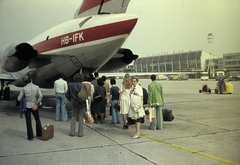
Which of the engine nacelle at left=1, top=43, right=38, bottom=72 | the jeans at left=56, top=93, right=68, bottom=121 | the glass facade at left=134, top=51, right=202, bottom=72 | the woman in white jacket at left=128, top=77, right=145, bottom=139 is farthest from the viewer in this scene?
the glass facade at left=134, top=51, right=202, bottom=72

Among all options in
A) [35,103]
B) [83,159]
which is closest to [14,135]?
[35,103]

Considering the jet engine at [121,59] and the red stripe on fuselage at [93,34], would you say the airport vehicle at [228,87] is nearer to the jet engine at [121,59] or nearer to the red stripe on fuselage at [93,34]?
the jet engine at [121,59]

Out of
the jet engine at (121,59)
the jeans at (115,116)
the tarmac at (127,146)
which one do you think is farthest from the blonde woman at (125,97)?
the jet engine at (121,59)

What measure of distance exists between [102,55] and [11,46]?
365 cm

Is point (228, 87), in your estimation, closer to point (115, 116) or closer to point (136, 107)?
point (115, 116)

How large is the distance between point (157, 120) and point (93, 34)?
4.11 meters

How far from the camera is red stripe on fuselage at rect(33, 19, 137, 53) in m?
8.77

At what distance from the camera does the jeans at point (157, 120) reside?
740 cm

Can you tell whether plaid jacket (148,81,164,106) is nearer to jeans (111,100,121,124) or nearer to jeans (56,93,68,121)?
jeans (111,100,121,124)

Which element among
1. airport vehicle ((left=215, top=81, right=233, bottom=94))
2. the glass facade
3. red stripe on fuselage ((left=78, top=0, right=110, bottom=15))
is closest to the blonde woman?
red stripe on fuselage ((left=78, top=0, right=110, bottom=15))

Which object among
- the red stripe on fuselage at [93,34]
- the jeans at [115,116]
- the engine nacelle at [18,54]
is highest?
the red stripe on fuselage at [93,34]

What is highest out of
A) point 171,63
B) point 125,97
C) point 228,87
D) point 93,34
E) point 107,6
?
point 171,63

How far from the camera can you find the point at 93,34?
915 cm

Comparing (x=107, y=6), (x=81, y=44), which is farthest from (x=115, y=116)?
(x=107, y=6)
